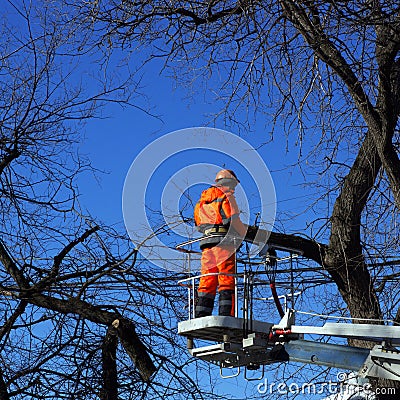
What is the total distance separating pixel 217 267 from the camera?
28.6 ft

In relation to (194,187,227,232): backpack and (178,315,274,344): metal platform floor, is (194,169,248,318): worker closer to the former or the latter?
(194,187,227,232): backpack

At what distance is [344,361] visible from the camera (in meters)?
8.40

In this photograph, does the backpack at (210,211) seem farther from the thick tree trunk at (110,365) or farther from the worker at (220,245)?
the thick tree trunk at (110,365)

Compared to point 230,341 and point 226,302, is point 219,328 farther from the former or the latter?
point 226,302

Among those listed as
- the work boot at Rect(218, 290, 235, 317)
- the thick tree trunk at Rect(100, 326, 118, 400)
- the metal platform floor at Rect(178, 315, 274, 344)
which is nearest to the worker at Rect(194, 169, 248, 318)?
the work boot at Rect(218, 290, 235, 317)

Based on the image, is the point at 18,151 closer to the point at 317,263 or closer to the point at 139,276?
the point at 139,276

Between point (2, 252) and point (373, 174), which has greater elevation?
→ point (373, 174)

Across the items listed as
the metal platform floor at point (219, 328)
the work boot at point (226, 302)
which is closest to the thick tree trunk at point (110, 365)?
the metal platform floor at point (219, 328)

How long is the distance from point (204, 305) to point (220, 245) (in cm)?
60

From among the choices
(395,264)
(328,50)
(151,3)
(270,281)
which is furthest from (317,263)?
(151,3)

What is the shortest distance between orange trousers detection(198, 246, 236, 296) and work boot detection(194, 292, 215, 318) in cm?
4

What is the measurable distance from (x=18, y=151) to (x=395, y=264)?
14.4ft

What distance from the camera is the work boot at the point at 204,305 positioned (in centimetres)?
862

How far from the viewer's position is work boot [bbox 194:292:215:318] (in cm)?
862
